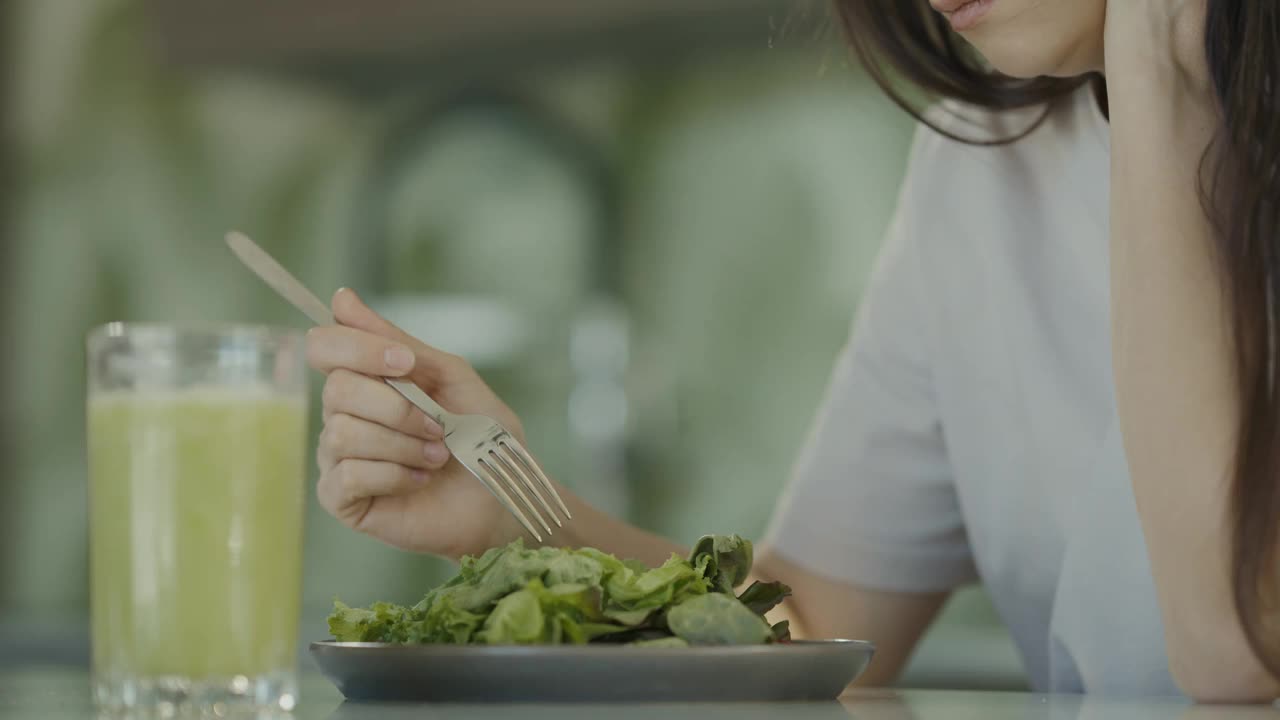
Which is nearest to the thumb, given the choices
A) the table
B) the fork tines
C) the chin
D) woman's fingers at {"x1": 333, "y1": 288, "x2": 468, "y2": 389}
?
woman's fingers at {"x1": 333, "y1": 288, "x2": 468, "y2": 389}

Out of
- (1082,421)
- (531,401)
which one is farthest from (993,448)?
(531,401)

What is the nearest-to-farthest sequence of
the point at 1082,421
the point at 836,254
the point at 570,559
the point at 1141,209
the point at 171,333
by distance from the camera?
the point at 171,333
the point at 570,559
the point at 1141,209
the point at 1082,421
the point at 836,254

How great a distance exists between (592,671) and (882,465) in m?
0.98

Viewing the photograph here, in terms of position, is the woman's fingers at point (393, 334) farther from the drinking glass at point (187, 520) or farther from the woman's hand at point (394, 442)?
the drinking glass at point (187, 520)

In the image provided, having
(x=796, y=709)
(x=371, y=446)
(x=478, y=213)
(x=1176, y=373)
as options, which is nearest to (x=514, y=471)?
(x=371, y=446)

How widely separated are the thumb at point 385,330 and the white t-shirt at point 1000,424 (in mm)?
607

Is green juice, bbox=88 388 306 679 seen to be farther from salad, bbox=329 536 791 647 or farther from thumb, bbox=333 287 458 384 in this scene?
thumb, bbox=333 287 458 384

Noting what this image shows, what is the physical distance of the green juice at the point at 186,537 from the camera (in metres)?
0.65

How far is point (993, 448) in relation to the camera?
1.58 m

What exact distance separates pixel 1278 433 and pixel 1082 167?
0.49 meters

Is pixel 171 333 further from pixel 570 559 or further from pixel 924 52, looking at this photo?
pixel 924 52

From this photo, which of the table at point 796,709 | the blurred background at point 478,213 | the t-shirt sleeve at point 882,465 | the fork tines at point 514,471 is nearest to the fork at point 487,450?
the fork tines at point 514,471

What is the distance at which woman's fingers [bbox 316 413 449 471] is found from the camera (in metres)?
1.10

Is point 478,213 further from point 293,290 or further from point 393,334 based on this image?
point 293,290
